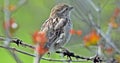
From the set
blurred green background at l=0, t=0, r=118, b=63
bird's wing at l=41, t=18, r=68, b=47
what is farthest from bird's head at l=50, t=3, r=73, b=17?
blurred green background at l=0, t=0, r=118, b=63

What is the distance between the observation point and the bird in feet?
19.1

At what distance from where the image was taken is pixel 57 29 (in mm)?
6066

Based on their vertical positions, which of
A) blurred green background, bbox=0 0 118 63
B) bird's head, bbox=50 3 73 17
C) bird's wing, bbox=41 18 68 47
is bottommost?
bird's wing, bbox=41 18 68 47

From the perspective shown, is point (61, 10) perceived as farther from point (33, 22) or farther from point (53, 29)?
point (33, 22)

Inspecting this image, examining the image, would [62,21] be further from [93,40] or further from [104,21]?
[104,21]

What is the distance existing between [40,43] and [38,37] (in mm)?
59

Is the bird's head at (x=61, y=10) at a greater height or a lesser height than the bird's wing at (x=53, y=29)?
greater

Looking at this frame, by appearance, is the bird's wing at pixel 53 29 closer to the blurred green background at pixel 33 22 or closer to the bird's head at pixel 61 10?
the bird's head at pixel 61 10

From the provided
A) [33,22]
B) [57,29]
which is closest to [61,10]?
[57,29]

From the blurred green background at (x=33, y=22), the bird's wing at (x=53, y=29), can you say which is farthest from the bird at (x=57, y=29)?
the blurred green background at (x=33, y=22)

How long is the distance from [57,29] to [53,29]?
0.15 ft

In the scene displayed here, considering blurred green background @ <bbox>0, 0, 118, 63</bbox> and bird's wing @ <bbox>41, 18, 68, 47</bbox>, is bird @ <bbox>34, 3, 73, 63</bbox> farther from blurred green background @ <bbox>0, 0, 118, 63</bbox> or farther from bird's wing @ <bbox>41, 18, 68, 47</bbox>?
blurred green background @ <bbox>0, 0, 118, 63</bbox>

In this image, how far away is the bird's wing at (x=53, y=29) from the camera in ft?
19.1

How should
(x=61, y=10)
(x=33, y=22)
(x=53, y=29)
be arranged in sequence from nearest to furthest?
1. (x=53, y=29)
2. (x=61, y=10)
3. (x=33, y=22)
